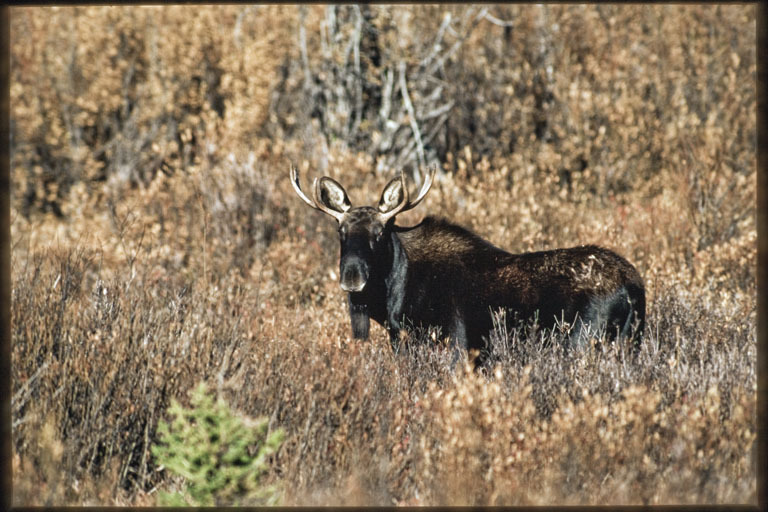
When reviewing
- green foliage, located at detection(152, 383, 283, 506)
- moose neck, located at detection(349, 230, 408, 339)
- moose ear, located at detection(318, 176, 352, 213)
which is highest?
moose ear, located at detection(318, 176, 352, 213)

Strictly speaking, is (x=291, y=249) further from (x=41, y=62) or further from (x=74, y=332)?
(x=41, y=62)

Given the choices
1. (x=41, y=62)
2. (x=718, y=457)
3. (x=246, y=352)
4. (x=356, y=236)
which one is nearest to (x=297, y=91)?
(x=41, y=62)

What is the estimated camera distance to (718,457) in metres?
3.88

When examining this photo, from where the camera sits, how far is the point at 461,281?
6.00 m

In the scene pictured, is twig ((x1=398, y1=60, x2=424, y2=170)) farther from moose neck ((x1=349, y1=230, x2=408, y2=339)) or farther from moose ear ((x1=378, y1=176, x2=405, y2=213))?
moose neck ((x1=349, y1=230, x2=408, y2=339))

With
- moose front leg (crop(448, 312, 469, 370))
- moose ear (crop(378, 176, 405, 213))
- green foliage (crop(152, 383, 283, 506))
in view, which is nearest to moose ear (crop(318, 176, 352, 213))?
moose ear (crop(378, 176, 405, 213))

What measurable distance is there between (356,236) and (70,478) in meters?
2.68

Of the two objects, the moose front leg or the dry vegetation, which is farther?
the moose front leg

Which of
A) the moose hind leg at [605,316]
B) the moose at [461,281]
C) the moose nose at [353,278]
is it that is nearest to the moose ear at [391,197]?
the moose at [461,281]

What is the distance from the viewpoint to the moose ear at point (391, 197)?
6.13 meters

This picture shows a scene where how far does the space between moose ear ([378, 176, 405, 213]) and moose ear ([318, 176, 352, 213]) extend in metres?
0.26

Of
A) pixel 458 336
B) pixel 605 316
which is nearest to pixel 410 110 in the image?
pixel 458 336

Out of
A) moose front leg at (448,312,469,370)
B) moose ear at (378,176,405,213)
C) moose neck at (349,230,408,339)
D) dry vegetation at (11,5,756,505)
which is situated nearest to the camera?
dry vegetation at (11,5,756,505)

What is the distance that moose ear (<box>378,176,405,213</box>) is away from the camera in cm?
613
